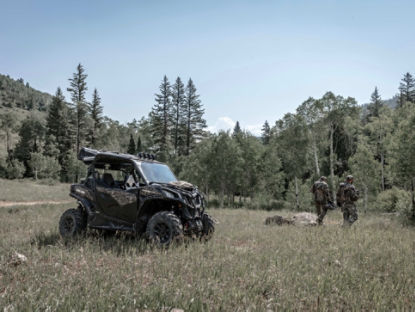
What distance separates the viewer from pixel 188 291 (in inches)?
159

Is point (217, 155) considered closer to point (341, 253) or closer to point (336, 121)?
point (336, 121)

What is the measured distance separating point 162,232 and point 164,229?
0.28 feet

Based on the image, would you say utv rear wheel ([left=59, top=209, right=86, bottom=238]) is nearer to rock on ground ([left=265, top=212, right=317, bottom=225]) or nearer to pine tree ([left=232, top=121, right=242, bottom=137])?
rock on ground ([left=265, top=212, right=317, bottom=225])

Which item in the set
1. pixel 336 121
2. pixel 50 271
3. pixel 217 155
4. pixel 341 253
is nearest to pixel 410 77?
pixel 336 121

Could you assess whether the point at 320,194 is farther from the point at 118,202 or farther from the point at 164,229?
the point at 118,202

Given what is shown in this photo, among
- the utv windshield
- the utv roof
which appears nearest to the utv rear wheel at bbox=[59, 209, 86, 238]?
the utv roof

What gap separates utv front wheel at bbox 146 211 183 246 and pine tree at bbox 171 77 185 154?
5075 cm

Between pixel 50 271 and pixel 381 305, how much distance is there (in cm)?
502

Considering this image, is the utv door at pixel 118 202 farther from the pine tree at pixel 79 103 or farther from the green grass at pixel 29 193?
the pine tree at pixel 79 103

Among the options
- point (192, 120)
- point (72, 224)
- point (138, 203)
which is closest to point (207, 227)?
point (138, 203)

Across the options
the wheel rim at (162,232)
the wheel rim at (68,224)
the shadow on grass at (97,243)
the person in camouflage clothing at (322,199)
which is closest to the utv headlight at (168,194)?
the wheel rim at (162,232)

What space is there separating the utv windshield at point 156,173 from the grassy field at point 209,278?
188 centimetres

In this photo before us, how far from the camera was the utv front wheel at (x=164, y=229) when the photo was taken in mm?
6754

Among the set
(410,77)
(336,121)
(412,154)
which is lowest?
(412,154)
